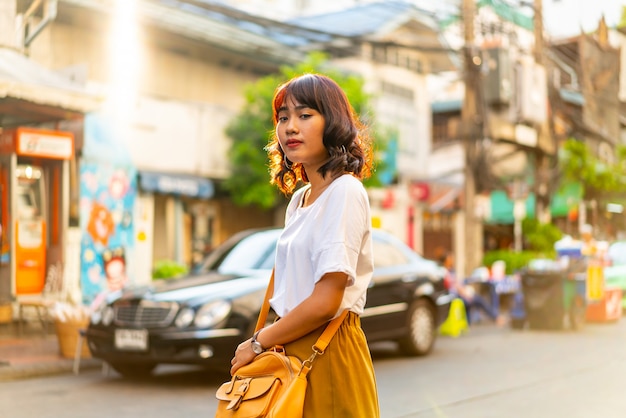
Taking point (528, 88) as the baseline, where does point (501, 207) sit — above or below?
below

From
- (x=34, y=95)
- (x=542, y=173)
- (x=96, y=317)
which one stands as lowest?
(x=96, y=317)

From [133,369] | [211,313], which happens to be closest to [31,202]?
[133,369]

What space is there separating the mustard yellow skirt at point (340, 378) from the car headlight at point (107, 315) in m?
6.42

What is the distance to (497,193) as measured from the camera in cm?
3078

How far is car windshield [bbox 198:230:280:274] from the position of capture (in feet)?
30.3

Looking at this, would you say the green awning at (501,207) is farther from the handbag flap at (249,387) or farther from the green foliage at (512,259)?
the handbag flap at (249,387)

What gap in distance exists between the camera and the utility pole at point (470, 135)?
59.1 ft

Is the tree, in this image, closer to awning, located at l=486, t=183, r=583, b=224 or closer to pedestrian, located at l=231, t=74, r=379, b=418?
awning, located at l=486, t=183, r=583, b=224

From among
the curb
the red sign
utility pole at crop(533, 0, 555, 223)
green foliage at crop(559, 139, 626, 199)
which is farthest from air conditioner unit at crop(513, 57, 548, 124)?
A: the curb

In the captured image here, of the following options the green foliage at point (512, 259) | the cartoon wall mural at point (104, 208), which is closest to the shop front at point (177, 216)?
the cartoon wall mural at point (104, 208)

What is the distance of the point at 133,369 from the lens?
29.1 ft

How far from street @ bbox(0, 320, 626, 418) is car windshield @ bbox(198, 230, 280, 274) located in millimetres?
1144

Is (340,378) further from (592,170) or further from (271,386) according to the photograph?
(592,170)

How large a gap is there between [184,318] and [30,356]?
2.90 metres
